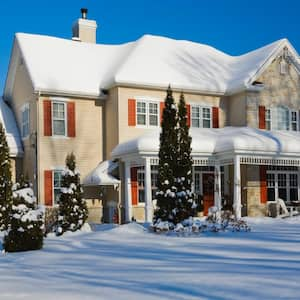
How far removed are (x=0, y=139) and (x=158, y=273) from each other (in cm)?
1152

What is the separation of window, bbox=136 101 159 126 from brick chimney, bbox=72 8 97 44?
21.6 feet

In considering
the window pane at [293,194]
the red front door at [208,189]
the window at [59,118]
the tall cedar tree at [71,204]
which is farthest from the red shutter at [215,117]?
the tall cedar tree at [71,204]

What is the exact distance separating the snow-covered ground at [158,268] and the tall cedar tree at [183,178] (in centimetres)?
120

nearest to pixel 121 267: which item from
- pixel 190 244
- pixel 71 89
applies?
pixel 190 244

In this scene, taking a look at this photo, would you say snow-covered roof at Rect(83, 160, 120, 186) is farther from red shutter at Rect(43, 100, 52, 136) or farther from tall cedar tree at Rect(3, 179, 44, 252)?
tall cedar tree at Rect(3, 179, 44, 252)

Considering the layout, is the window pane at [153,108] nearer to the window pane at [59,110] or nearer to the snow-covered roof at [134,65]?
the snow-covered roof at [134,65]

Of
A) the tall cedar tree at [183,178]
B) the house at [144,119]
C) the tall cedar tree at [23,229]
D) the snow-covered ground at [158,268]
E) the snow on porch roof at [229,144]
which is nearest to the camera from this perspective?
the snow-covered ground at [158,268]

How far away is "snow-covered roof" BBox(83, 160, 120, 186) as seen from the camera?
20969 millimetres

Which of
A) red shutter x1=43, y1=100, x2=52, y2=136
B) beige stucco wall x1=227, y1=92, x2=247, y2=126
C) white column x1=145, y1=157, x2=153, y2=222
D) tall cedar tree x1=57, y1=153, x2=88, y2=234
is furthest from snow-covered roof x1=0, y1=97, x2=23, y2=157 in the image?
beige stucco wall x1=227, y1=92, x2=247, y2=126

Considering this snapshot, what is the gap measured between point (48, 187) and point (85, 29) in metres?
9.59

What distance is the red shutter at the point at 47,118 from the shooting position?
71.4 feet

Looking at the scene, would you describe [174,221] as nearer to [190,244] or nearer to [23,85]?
[190,244]

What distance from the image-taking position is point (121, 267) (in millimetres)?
9023

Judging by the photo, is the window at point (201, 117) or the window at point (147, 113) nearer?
the window at point (147, 113)
